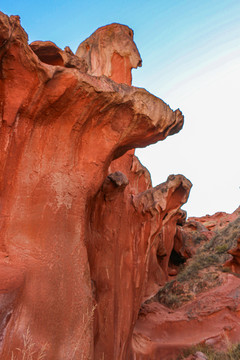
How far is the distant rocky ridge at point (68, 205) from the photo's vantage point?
3494 mm

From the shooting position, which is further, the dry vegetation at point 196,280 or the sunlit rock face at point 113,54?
the sunlit rock face at point 113,54

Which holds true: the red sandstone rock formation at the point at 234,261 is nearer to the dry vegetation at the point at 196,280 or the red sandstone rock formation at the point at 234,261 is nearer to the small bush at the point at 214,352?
the dry vegetation at the point at 196,280

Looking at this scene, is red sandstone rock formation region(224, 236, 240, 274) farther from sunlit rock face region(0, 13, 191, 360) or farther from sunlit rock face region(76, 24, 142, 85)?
sunlit rock face region(76, 24, 142, 85)

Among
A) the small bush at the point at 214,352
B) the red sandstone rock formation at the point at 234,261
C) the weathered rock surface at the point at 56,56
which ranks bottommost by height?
the small bush at the point at 214,352

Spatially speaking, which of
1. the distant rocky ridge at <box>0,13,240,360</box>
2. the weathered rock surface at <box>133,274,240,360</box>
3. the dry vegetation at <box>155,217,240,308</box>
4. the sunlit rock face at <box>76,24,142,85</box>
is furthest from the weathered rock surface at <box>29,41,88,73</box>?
the dry vegetation at <box>155,217,240,308</box>

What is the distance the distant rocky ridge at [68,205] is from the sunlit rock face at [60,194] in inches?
0.6

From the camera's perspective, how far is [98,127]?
4816 millimetres

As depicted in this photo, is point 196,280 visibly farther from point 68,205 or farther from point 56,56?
point 56,56

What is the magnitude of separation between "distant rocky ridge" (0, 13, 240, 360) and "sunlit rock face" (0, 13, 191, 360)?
0.05 ft

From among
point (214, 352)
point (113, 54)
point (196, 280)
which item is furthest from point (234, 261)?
point (113, 54)

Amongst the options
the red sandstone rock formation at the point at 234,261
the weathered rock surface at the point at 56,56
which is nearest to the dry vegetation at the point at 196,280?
the red sandstone rock formation at the point at 234,261

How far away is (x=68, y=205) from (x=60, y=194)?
0.21 metres

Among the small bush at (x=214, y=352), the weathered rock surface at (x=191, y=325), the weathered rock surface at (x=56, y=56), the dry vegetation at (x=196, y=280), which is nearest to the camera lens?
the weathered rock surface at (x=56, y=56)

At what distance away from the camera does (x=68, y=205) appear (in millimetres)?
4281
